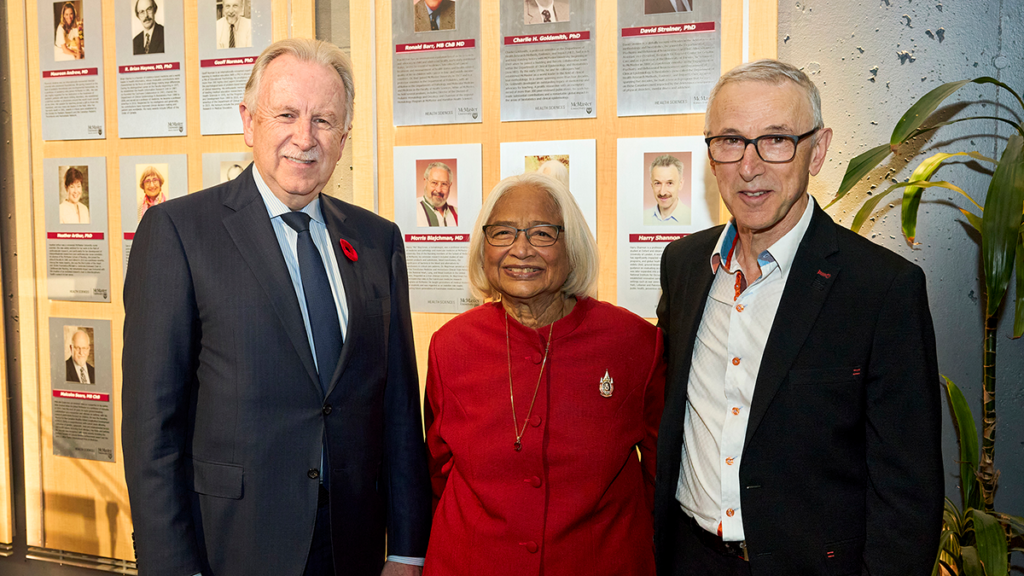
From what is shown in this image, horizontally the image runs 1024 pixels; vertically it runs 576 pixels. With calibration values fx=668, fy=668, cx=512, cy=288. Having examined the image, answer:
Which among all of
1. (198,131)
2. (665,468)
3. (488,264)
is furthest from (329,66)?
(198,131)

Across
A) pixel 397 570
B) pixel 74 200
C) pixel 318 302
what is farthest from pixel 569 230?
pixel 74 200

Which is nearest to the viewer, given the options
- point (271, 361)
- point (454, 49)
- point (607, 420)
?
point (271, 361)

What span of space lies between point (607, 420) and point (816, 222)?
751 millimetres

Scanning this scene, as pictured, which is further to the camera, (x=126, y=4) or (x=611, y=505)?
(x=126, y=4)

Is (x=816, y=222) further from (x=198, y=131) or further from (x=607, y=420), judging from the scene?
(x=198, y=131)

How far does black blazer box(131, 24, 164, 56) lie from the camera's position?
128 inches

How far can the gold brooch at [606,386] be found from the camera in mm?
1885

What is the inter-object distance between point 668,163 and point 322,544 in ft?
6.31

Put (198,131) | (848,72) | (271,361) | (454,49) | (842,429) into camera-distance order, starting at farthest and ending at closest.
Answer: (198,131) → (454,49) → (848,72) → (271,361) → (842,429)

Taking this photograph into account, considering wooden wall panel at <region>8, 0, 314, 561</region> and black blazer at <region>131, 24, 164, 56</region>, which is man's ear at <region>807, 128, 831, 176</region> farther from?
black blazer at <region>131, 24, 164, 56</region>

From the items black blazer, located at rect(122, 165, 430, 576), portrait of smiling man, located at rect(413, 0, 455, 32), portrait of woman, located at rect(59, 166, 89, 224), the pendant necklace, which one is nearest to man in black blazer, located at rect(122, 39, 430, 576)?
black blazer, located at rect(122, 165, 430, 576)

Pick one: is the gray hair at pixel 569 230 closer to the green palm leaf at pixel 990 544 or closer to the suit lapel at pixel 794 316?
the suit lapel at pixel 794 316

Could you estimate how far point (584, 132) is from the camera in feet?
9.22

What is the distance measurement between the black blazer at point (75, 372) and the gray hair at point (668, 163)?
9.76ft
